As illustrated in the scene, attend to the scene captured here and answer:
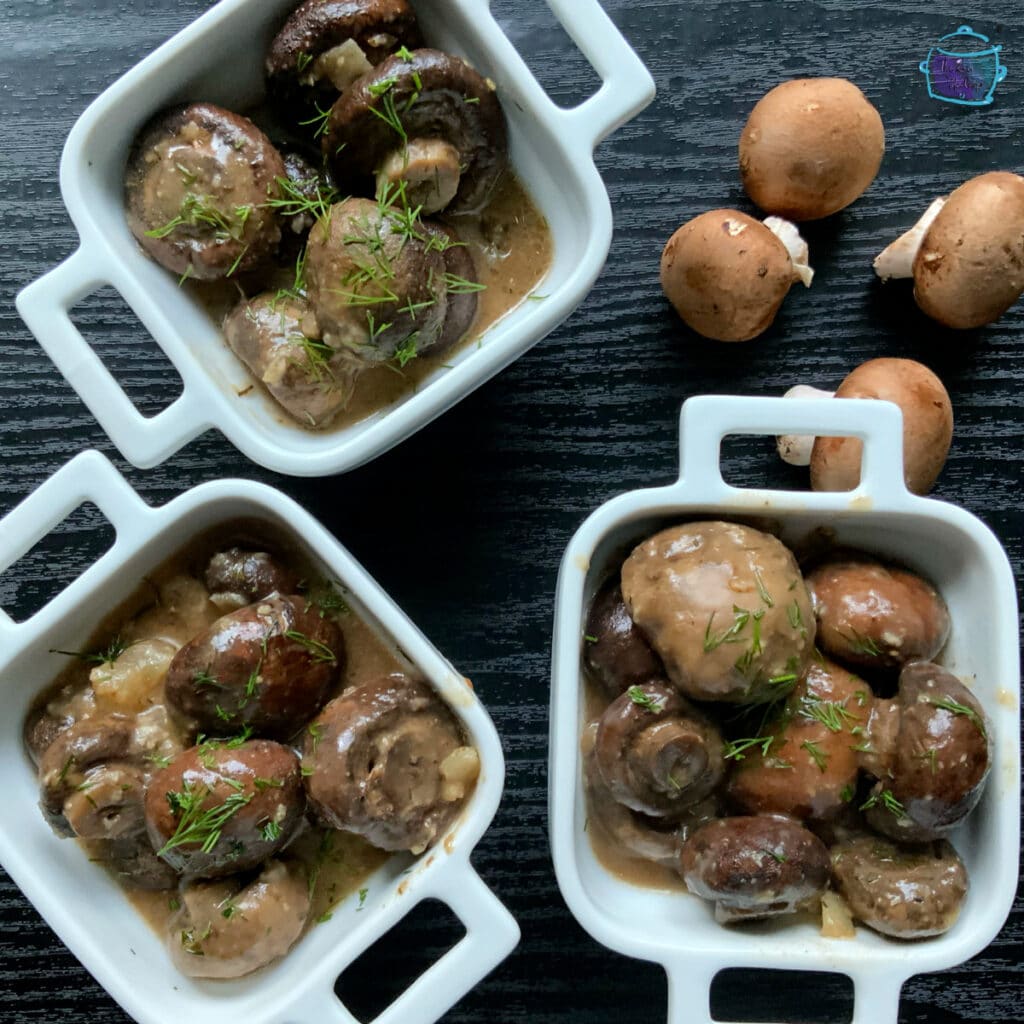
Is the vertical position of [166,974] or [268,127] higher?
[268,127]

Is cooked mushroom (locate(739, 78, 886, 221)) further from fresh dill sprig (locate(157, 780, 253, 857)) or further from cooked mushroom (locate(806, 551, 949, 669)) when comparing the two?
fresh dill sprig (locate(157, 780, 253, 857))

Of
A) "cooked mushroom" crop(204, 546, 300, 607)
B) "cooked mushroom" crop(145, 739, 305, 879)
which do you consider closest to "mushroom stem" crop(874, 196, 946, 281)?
"cooked mushroom" crop(204, 546, 300, 607)

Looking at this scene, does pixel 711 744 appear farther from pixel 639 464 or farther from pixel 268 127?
pixel 268 127

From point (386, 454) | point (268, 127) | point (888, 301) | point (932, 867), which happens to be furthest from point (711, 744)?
point (268, 127)

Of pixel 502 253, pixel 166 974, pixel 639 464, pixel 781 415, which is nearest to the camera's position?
pixel 781 415

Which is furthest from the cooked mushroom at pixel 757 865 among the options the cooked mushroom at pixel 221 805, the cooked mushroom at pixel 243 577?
the cooked mushroom at pixel 243 577

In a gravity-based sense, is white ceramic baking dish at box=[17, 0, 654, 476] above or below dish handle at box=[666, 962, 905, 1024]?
above
